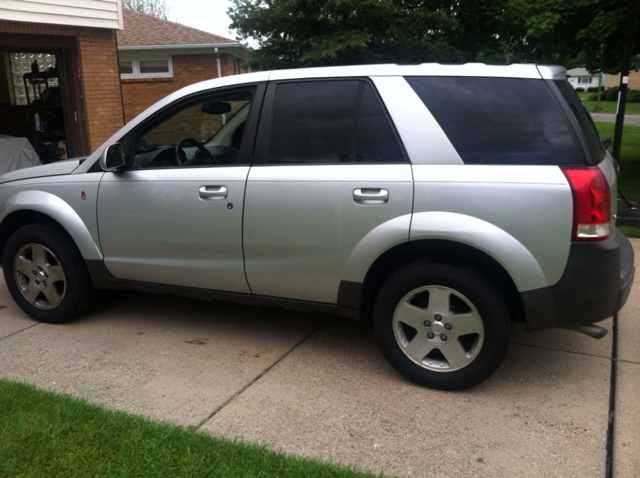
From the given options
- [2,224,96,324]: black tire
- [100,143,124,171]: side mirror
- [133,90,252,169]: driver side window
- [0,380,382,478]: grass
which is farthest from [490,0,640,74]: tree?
[0,380,382,478]: grass

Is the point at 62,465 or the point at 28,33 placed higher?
the point at 28,33

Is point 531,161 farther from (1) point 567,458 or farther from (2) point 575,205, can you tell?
(1) point 567,458

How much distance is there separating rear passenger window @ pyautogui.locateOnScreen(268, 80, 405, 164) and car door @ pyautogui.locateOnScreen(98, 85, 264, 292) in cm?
22

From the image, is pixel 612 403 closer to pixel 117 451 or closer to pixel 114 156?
pixel 117 451

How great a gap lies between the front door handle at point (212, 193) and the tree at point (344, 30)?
6.46 m

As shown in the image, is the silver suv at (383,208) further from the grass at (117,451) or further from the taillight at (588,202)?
the grass at (117,451)

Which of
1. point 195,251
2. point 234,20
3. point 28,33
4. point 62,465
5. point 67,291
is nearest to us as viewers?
point 62,465

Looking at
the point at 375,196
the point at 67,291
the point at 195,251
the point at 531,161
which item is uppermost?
the point at 531,161

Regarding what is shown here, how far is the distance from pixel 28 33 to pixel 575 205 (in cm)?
919

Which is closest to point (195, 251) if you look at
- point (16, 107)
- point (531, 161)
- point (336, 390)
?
point (336, 390)

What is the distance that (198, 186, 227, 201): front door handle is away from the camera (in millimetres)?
4082

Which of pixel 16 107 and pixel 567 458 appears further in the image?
pixel 16 107

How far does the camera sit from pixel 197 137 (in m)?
4.82

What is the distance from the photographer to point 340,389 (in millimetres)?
3775
